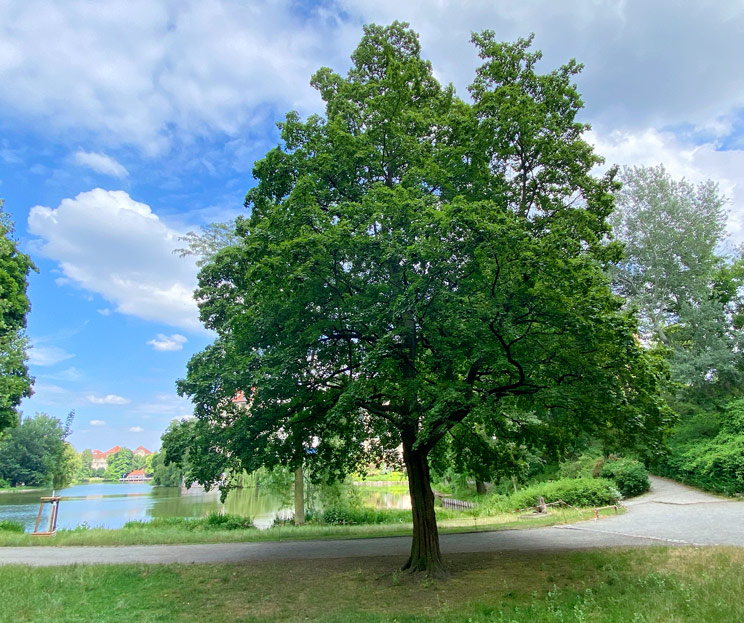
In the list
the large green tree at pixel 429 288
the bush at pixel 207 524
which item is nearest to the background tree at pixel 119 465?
the bush at pixel 207 524

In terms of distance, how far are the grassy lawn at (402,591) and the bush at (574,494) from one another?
10.7 metres

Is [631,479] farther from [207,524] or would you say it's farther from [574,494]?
[207,524]

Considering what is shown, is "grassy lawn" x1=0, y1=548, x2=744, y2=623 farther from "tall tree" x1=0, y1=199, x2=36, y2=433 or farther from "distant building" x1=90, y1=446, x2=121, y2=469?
"distant building" x1=90, y1=446, x2=121, y2=469

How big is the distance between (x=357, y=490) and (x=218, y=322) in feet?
35.6

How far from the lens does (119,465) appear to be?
143750mm

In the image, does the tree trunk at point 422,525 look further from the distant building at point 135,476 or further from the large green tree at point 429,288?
Result: the distant building at point 135,476

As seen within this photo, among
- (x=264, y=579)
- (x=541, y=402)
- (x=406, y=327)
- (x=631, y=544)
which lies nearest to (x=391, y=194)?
(x=406, y=327)

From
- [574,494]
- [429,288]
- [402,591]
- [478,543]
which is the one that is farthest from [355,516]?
[429,288]

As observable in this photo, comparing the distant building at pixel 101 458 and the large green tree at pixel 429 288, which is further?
the distant building at pixel 101 458

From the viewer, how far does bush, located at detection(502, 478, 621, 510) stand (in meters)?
19.1

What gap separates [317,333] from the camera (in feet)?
27.8

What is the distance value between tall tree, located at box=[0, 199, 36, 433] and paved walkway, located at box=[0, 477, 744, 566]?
8.77 m

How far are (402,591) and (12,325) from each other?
22220 millimetres

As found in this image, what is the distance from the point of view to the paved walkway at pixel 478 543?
35.4 feet
